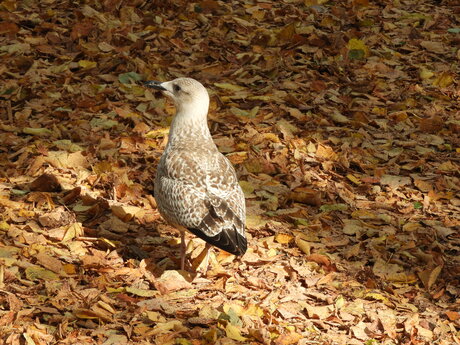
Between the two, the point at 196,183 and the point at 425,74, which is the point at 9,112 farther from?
the point at 425,74

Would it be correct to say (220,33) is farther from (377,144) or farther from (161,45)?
(377,144)

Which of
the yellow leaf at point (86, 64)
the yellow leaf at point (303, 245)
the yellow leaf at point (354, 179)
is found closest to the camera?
the yellow leaf at point (303, 245)

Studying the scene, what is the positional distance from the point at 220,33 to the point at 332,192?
131 inches

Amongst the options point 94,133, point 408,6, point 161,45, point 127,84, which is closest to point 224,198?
point 94,133

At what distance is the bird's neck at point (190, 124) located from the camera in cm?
654

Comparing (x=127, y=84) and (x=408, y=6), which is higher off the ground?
(x=408, y=6)

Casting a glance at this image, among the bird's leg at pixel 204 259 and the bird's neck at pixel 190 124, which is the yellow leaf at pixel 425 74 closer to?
the bird's neck at pixel 190 124

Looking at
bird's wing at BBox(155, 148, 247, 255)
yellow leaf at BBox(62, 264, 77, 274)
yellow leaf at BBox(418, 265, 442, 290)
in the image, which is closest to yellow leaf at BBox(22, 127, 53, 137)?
bird's wing at BBox(155, 148, 247, 255)

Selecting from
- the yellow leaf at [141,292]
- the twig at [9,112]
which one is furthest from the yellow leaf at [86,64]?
the yellow leaf at [141,292]

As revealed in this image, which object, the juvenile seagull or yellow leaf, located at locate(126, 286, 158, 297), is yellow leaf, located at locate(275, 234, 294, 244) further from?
yellow leaf, located at locate(126, 286, 158, 297)

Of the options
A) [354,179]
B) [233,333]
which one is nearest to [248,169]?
[354,179]

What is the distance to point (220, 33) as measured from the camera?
32.0 ft

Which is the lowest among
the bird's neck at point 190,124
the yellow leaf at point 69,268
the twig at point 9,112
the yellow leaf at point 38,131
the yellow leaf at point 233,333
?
the twig at point 9,112

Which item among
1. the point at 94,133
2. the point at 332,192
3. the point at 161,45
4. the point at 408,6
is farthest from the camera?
the point at 408,6
